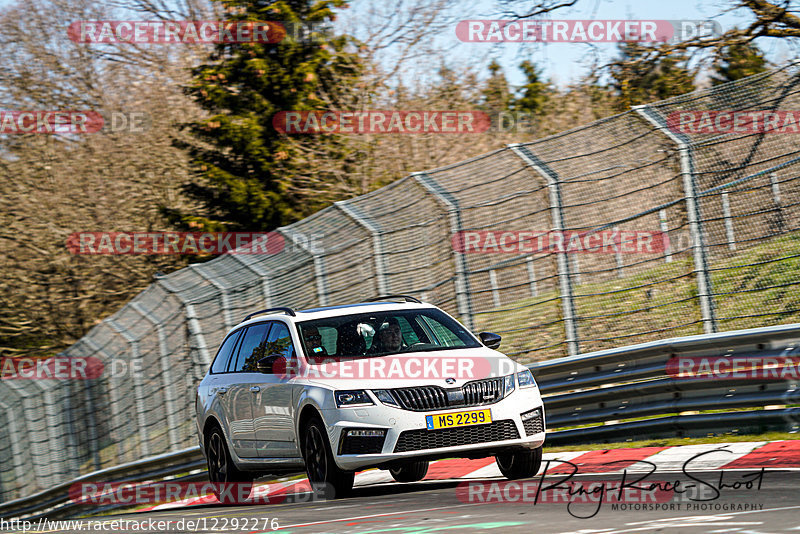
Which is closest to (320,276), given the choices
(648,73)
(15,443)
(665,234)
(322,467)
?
(665,234)

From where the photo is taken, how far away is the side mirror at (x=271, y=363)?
937cm

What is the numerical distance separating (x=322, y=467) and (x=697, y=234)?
4112 mm

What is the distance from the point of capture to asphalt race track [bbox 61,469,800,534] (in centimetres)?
590

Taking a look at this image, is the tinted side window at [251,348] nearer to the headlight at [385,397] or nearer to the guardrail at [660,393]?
the headlight at [385,397]

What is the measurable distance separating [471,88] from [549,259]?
16.6m

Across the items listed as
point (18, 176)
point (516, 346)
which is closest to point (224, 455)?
point (516, 346)

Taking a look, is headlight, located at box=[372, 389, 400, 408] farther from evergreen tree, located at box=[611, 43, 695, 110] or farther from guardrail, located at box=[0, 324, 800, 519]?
evergreen tree, located at box=[611, 43, 695, 110]

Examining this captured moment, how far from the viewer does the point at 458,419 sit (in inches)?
331

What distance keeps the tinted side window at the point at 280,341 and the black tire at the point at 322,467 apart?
0.95m

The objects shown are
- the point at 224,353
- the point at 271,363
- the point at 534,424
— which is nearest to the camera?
the point at 534,424

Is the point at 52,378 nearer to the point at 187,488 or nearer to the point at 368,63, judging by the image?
the point at 187,488

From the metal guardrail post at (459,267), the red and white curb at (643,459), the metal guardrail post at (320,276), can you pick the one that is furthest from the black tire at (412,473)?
the metal guardrail post at (320,276)

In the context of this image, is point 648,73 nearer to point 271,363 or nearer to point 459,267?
point 459,267

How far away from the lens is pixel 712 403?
379 inches
